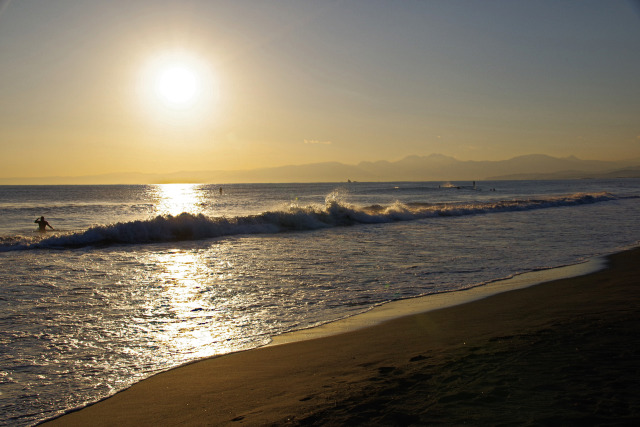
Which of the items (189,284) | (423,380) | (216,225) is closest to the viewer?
(423,380)

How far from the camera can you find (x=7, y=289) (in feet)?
32.1

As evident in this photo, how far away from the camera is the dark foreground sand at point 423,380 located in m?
3.48

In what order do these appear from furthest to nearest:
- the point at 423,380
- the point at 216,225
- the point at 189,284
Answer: the point at 216,225 < the point at 189,284 < the point at 423,380

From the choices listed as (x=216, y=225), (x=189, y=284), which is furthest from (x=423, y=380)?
(x=216, y=225)

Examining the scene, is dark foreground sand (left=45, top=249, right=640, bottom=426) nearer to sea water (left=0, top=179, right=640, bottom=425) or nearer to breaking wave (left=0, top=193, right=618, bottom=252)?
sea water (left=0, top=179, right=640, bottom=425)

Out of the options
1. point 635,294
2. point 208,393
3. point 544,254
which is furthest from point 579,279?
point 208,393

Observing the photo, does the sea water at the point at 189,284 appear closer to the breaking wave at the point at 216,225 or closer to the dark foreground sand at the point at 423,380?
the breaking wave at the point at 216,225

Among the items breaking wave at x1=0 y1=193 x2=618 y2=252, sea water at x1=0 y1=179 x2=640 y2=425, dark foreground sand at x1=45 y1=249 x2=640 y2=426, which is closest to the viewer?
dark foreground sand at x1=45 y1=249 x2=640 y2=426

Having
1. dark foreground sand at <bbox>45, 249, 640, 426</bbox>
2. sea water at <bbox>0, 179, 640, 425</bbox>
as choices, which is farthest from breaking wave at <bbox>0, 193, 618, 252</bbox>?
dark foreground sand at <bbox>45, 249, 640, 426</bbox>

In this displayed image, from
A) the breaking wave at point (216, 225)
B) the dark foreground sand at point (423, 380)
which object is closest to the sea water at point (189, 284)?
the breaking wave at point (216, 225)

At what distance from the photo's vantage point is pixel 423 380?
4.18m

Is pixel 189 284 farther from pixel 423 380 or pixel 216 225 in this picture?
pixel 216 225

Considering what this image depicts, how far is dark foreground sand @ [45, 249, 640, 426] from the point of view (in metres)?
3.48

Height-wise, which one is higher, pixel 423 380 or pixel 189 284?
pixel 423 380
